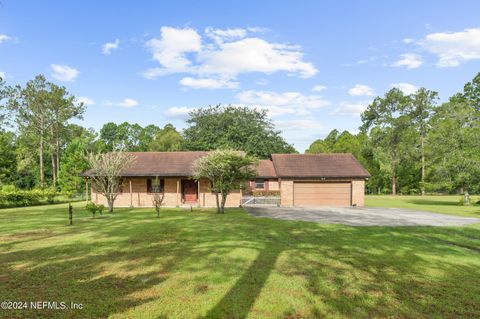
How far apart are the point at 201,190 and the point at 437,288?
19855 mm

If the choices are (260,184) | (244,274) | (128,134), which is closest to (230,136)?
(260,184)

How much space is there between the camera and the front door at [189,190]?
82.5ft

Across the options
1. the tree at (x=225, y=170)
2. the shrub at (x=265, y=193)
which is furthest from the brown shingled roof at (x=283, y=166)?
the tree at (x=225, y=170)

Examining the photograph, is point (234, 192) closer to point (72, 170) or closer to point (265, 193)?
point (265, 193)

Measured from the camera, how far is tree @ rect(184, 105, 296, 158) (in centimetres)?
4100

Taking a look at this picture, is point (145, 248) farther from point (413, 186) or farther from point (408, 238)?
point (413, 186)

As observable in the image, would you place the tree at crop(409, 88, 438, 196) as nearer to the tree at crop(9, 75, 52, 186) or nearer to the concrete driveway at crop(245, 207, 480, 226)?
the concrete driveway at crop(245, 207, 480, 226)

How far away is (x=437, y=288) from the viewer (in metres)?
5.63

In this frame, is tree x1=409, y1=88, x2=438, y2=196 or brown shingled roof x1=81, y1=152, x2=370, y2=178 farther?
tree x1=409, y1=88, x2=438, y2=196

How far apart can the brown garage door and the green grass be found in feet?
44.0

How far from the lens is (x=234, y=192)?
78.8ft

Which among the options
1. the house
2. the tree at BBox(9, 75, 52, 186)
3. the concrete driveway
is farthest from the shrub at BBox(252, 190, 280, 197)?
the tree at BBox(9, 75, 52, 186)

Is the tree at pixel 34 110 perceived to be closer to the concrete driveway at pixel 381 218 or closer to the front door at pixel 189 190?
the front door at pixel 189 190

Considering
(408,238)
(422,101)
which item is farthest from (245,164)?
(422,101)
